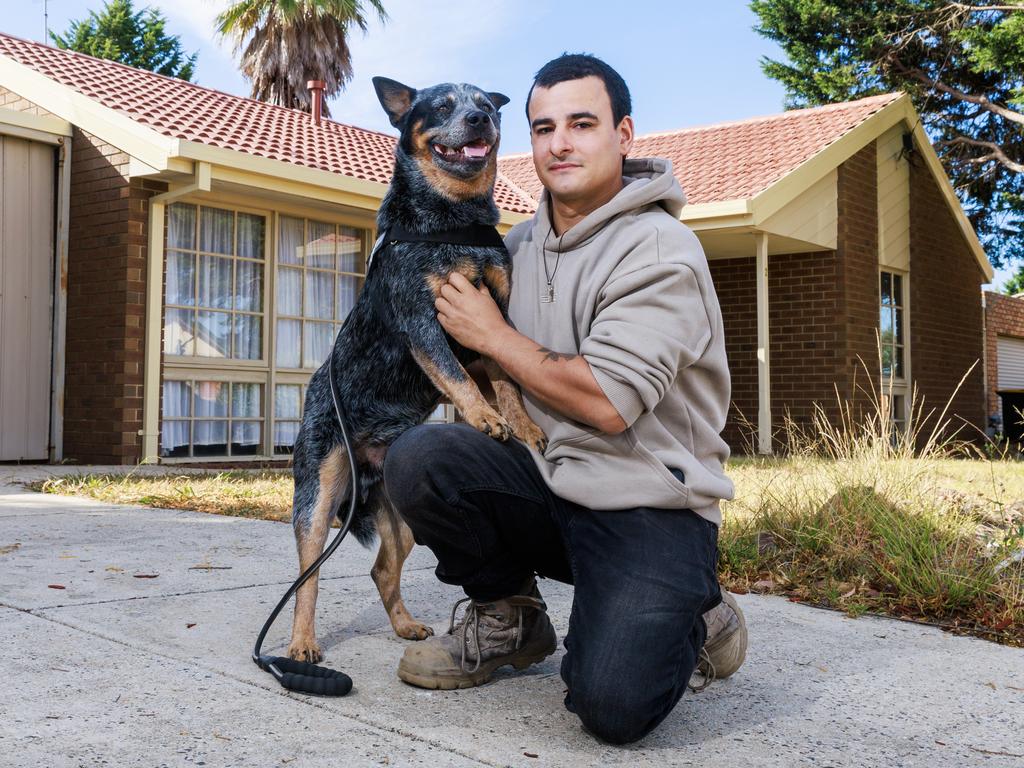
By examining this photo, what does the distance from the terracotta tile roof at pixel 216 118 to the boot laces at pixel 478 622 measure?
744 centimetres

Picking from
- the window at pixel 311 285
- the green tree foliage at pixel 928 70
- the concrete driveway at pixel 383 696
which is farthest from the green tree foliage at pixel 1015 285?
the concrete driveway at pixel 383 696

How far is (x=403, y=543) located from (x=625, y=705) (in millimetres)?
1073

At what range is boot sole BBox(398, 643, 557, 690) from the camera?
2664mm

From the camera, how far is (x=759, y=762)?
2209 mm

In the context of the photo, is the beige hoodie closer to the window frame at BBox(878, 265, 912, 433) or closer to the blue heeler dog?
the blue heeler dog

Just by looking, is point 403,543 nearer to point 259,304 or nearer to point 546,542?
point 546,542

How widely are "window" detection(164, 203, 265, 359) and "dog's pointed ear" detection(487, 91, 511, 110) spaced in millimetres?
7265

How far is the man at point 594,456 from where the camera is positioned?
2.41 m

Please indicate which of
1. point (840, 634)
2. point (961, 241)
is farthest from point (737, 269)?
point (840, 634)

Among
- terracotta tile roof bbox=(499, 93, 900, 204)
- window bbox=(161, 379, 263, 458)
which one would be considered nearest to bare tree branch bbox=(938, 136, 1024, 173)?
terracotta tile roof bbox=(499, 93, 900, 204)

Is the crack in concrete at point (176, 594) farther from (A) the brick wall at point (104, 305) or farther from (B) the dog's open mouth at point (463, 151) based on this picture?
(A) the brick wall at point (104, 305)

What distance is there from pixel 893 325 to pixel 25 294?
11307mm

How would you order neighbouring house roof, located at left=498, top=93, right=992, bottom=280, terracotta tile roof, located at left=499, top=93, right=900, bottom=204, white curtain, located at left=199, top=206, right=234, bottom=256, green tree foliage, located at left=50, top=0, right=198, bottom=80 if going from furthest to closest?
1. green tree foliage, located at left=50, top=0, right=198, bottom=80
2. terracotta tile roof, located at left=499, top=93, right=900, bottom=204
3. neighbouring house roof, located at left=498, top=93, right=992, bottom=280
4. white curtain, located at left=199, top=206, right=234, bottom=256

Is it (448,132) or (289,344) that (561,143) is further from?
(289,344)
